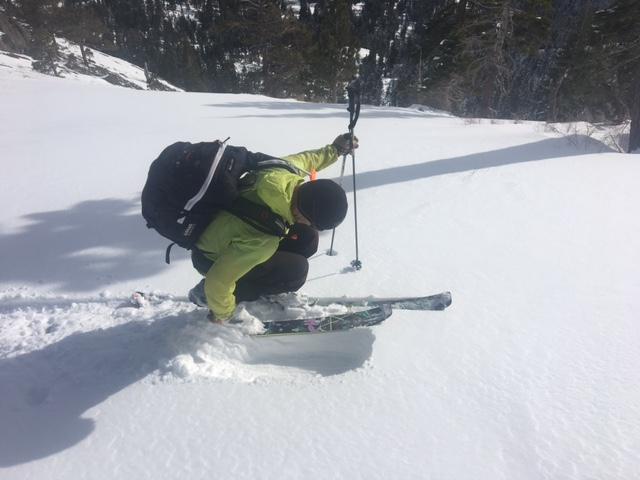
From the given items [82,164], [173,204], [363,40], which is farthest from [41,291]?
[363,40]

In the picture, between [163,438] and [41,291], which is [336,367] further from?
[41,291]

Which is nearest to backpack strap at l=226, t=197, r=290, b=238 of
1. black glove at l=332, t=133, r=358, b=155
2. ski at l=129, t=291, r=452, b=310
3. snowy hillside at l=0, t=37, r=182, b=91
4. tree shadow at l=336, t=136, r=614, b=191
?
ski at l=129, t=291, r=452, b=310

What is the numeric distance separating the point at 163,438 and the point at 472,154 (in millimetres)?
4900

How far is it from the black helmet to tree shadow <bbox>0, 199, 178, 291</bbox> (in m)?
1.62

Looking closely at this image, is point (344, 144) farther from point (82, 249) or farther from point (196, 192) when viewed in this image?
point (82, 249)

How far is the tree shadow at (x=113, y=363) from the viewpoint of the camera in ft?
5.22

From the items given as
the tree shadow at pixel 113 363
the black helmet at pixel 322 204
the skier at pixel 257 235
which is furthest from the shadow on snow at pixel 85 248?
the black helmet at pixel 322 204

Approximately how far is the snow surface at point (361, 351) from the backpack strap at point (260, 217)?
704mm

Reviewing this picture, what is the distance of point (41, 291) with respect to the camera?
2.56 meters

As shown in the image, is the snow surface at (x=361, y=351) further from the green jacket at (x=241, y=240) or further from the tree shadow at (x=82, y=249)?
the green jacket at (x=241, y=240)

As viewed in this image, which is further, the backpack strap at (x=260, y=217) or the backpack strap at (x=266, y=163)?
the backpack strap at (x=266, y=163)

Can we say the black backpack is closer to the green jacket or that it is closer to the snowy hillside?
the green jacket

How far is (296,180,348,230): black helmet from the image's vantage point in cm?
171

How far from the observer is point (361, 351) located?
2.12m
